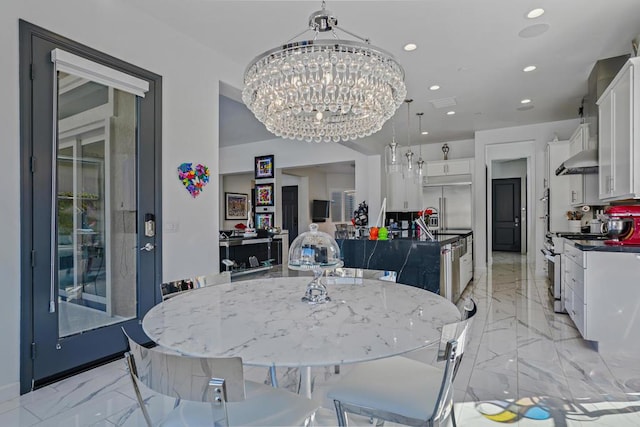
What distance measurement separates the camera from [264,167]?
8.41 m

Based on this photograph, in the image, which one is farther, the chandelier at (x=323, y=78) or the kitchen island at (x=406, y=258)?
the kitchen island at (x=406, y=258)

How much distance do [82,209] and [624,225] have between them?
14.3 feet

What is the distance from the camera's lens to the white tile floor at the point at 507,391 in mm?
1896

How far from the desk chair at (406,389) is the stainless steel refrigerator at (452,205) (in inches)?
241

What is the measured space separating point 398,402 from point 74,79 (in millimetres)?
2896

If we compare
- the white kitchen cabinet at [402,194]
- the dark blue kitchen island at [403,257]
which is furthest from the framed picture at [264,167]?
the dark blue kitchen island at [403,257]

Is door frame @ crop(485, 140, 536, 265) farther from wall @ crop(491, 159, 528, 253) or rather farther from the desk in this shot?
the desk

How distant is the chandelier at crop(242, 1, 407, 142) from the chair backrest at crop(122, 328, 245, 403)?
156cm

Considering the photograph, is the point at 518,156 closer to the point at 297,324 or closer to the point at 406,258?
the point at 406,258

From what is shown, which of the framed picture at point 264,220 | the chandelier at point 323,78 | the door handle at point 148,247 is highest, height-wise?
the chandelier at point 323,78

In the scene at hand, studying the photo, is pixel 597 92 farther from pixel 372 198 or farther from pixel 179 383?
pixel 179 383
